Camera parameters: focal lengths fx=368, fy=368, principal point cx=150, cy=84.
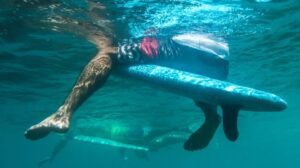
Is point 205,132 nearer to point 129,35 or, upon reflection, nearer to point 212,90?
point 212,90

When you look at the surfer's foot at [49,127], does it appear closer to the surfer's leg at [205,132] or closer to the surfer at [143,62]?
the surfer at [143,62]

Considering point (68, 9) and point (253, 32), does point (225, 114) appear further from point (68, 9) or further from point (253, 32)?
point (253, 32)

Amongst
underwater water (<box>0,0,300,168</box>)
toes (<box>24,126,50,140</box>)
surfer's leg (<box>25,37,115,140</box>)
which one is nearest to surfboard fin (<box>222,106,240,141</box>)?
surfer's leg (<box>25,37,115,140</box>)

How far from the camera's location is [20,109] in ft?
112

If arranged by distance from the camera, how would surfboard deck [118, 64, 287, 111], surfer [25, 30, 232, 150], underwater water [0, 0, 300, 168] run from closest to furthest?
surfboard deck [118, 64, 287, 111]
surfer [25, 30, 232, 150]
underwater water [0, 0, 300, 168]

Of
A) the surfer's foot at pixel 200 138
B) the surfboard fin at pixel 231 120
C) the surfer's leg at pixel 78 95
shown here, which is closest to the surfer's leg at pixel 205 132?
the surfer's foot at pixel 200 138

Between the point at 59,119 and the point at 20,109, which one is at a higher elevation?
the point at 59,119

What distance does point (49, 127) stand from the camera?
6.83m

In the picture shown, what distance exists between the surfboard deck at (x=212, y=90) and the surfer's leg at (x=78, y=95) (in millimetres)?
870

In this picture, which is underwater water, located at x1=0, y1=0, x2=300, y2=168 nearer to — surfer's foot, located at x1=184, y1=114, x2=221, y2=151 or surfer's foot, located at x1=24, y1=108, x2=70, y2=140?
surfer's foot, located at x1=184, y1=114, x2=221, y2=151

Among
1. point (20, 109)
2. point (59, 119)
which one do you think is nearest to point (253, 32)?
point (59, 119)

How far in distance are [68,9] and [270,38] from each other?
31.1 ft

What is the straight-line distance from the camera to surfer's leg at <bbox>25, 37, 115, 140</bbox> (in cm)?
675

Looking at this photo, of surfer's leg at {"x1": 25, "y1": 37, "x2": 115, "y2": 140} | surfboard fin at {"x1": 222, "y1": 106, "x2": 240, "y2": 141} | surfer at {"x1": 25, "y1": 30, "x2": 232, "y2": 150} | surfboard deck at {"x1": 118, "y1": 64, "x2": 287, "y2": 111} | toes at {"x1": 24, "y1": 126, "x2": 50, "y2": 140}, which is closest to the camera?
toes at {"x1": 24, "y1": 126, "x2": 50, "y2": 140}
